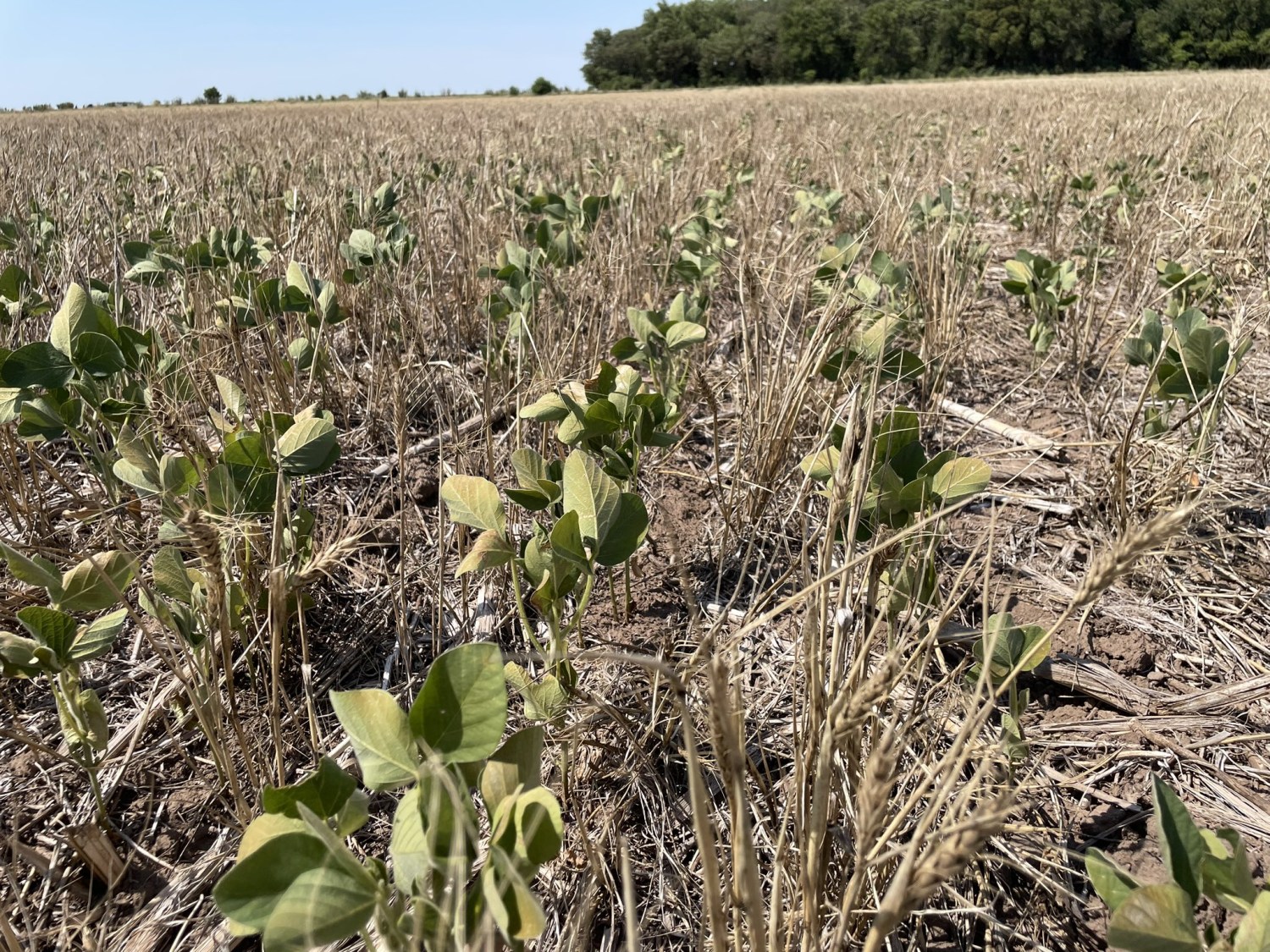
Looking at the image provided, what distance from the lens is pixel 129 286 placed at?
2340mm

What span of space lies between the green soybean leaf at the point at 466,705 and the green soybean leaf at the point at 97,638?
0.45m

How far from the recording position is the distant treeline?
32.8m

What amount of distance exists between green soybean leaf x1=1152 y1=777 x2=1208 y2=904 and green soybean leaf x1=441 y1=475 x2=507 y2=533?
614mm

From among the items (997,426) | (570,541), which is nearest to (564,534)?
(570,541)

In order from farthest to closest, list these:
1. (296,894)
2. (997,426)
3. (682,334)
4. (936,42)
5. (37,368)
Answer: (936,42), (997,426), (682,334), (37,368), (296,894)

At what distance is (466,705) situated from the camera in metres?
0.54

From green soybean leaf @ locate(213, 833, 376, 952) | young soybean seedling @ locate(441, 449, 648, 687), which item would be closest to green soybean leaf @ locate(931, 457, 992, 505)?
young soybean seedling @ locate(441, 449, 648, 687)

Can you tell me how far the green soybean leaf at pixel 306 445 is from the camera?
929 mm

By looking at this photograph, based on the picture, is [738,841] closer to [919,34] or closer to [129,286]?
[129,286]

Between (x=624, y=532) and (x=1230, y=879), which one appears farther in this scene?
(x=624, y=532)

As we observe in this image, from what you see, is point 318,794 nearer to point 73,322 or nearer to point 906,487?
point 906,487

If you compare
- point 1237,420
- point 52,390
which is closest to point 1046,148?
point 1237,420

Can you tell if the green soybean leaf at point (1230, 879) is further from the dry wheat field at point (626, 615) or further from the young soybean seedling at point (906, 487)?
the young soybean seedling at point (906, 487)

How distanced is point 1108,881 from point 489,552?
599 mm
